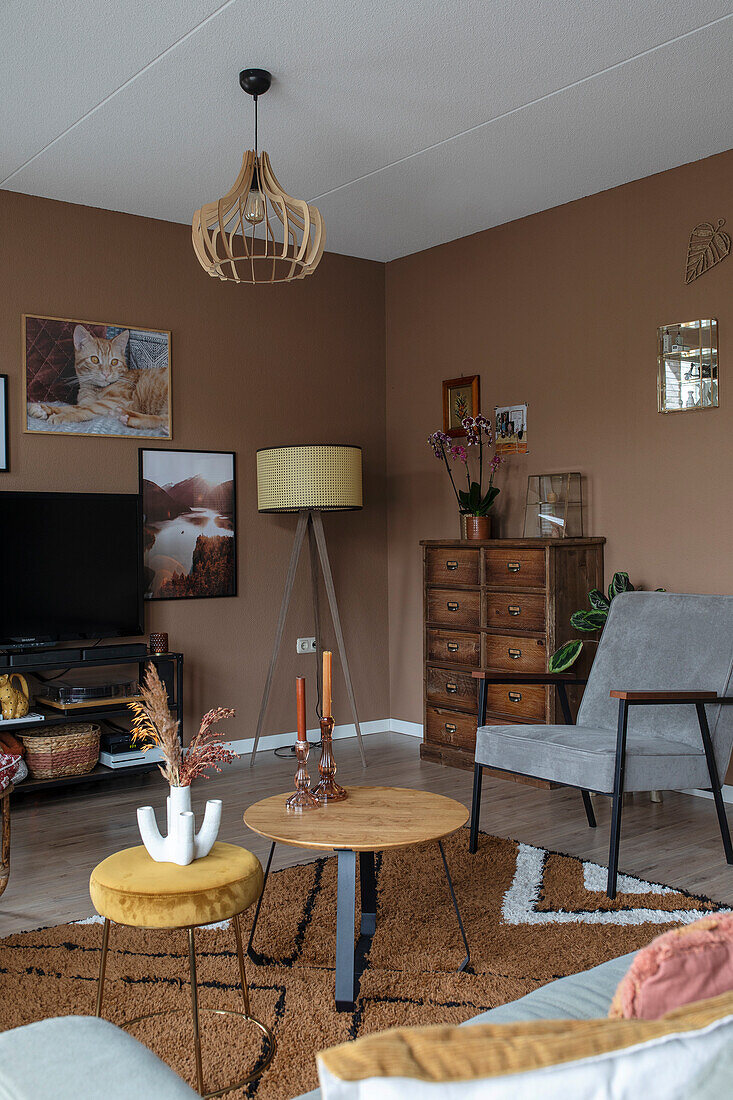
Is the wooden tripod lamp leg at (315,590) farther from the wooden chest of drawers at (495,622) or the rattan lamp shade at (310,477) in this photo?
the wooden chest of drawers at (495,622)

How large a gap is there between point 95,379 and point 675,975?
4.36m

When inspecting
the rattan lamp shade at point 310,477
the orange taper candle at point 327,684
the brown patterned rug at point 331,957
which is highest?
the rattan lamp shade at point 310,477

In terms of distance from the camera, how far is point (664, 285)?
4.34 metres

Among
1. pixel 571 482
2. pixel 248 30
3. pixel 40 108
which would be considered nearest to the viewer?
pixel 248 30

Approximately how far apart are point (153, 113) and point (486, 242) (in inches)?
85.1

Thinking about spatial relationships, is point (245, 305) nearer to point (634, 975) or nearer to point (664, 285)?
point (664, 285)

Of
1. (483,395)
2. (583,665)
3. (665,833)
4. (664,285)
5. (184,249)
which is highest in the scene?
(184,249)

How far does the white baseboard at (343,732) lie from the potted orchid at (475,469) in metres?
1.41

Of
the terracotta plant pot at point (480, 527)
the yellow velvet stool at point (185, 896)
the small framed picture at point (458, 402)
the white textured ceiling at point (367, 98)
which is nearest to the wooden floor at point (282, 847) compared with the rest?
the yellow velvet stool at point (185, 896)

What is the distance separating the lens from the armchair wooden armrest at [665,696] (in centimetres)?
303

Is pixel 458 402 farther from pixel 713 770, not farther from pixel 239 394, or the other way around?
pixel 713 770

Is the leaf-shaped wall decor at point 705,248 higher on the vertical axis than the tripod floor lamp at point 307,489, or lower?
higher

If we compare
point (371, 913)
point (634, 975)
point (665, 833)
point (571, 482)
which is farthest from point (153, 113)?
point (634, 975)

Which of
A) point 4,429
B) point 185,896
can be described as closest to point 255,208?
point 4,429
